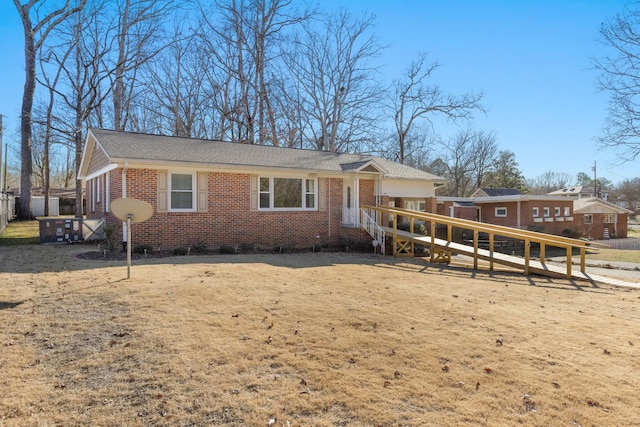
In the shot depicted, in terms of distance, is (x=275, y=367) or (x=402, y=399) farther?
(x=275, y=367)

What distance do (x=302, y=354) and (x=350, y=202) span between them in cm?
1221

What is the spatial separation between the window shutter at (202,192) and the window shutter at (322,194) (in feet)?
14.4

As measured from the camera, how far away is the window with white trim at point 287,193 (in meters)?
14.1

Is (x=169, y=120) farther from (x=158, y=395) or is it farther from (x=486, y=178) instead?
(x=486, y=178)

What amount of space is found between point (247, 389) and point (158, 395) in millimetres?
746

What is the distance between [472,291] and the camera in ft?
26.1

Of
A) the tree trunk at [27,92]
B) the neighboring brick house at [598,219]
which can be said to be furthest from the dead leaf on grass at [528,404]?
the neighboring brick house at [598,219]

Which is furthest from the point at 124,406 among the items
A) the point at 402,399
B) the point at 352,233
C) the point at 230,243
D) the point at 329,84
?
the point at 329,84

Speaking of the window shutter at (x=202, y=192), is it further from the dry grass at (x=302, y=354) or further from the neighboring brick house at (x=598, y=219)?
the neighboring brick house at (x=598, y=219)

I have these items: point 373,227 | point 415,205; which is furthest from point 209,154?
point 415,205

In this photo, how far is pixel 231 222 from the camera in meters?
13.2

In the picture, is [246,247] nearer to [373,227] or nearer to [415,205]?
[373,227]

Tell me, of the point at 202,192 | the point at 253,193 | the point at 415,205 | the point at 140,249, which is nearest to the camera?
the point at 140,249

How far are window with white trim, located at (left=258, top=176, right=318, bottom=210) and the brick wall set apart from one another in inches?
11.5
